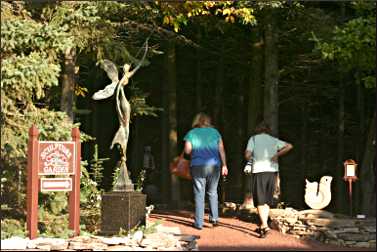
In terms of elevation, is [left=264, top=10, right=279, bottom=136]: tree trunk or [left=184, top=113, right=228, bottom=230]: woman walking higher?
[left=264, top=10, right=279, bottom=136]: tree trunk

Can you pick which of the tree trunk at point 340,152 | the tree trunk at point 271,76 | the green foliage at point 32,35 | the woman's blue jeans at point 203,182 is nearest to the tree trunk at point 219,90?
the tree trunk at point 340,152

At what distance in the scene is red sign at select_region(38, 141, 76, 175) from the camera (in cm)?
829

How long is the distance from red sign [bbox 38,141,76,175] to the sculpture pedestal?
0.63 meters

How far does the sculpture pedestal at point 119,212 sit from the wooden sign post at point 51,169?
0.36m

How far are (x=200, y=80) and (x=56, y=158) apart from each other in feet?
35.5

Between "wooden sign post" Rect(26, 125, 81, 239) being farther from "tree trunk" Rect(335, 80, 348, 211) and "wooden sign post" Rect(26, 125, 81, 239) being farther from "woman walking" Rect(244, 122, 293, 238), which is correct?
"tree trunk" Rect(335, 80, 348, 211)

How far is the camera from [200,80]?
18.9 m

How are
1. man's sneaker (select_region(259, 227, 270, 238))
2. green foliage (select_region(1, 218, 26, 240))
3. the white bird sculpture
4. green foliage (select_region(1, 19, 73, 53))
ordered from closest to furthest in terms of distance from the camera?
green foliage (select_region(1, 218, 26, 240)) → green foliage (select_region(1, 19, 73, 53)) → man's sneaker (select_region(259, 227, 270, 238)) → the white bird sculpture

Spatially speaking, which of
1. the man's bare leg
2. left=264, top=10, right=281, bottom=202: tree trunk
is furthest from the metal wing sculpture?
left=264, top=10, right=281, bottom=202: tree trunk

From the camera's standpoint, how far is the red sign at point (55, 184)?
825 cm

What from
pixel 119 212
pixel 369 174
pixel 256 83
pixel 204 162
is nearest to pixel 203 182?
pixel 204 162

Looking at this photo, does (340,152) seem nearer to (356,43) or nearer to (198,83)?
(198,83)

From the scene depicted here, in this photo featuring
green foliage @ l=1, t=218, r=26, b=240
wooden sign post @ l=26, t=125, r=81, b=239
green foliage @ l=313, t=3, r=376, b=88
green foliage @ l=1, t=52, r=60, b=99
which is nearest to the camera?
wooden sign post @ l=26, t=125, r=81, b=239

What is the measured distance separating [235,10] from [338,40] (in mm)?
1648
